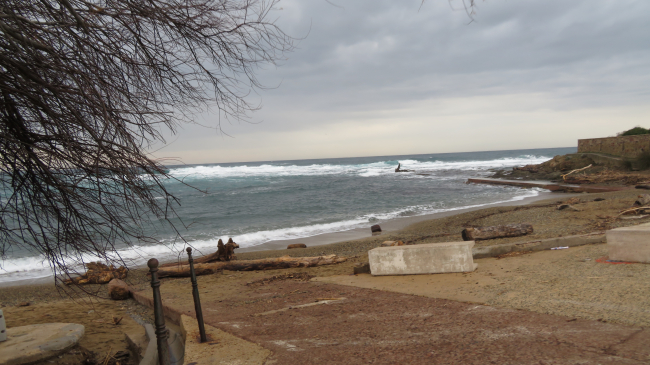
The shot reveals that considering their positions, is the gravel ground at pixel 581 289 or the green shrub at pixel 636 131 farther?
the green shrub at pixel 636 131

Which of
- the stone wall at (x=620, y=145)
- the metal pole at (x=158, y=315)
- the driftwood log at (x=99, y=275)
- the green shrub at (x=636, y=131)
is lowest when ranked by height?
the driftwood log at (x=99, y=275)

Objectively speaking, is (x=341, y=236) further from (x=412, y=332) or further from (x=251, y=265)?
(x=412, y=332)

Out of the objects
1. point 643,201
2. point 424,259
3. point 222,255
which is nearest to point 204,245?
point 222,255

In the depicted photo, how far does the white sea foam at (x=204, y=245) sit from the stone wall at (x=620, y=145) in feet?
40.5

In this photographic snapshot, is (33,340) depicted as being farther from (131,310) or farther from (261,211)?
(261,211)

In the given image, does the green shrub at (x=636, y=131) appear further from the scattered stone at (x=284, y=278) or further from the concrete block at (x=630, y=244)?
the scattered stone at (x=284, y=278)

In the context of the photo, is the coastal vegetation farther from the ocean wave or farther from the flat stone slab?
the flat stone slab

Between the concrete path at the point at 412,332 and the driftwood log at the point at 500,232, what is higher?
the concrete path at the point at 412,332

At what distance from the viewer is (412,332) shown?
151 inches

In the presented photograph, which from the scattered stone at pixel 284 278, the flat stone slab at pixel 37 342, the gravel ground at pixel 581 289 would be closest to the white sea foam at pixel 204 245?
the scattered stone at pixel 284 278

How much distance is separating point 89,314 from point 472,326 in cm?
607

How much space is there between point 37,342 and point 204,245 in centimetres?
1094

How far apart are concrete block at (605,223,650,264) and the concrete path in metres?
2.67

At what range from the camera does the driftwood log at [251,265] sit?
9000mm
